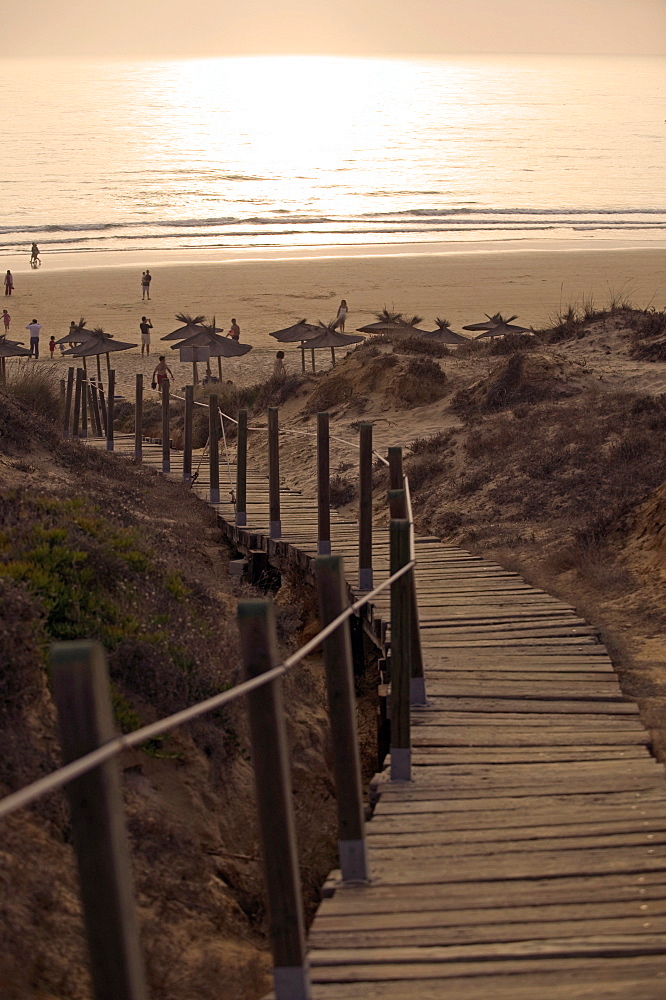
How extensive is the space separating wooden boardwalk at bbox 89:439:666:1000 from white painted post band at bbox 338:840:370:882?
0.05 m

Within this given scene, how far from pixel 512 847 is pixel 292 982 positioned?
162cm

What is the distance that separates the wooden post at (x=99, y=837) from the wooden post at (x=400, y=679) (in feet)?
10.4

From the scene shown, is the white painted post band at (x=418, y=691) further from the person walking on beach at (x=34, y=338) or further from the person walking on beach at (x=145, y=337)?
the person walking on beach at (x=34, y=338)

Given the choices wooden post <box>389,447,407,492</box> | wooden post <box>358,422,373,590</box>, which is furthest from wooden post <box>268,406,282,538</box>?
wooden post <box>389,447,407,492</box>

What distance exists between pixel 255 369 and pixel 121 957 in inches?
1211

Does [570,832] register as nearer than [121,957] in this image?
No

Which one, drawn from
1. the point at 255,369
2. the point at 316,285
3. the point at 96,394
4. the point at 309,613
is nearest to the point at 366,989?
the point at 309,613

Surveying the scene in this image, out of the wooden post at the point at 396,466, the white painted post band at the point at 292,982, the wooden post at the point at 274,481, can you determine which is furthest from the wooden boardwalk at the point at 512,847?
the wooden post at the point at 274,481

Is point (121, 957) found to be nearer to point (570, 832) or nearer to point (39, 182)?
point (570, 832)

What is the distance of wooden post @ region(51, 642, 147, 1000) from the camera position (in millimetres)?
2574

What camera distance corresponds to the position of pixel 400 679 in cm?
572

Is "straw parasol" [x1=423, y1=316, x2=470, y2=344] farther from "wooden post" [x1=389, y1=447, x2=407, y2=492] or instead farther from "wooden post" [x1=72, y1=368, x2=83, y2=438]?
"wooden post" [x1=389, y1=447, x2=407, y2=492]

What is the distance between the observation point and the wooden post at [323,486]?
1077 centimetres

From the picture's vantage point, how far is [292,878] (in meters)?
3.62
